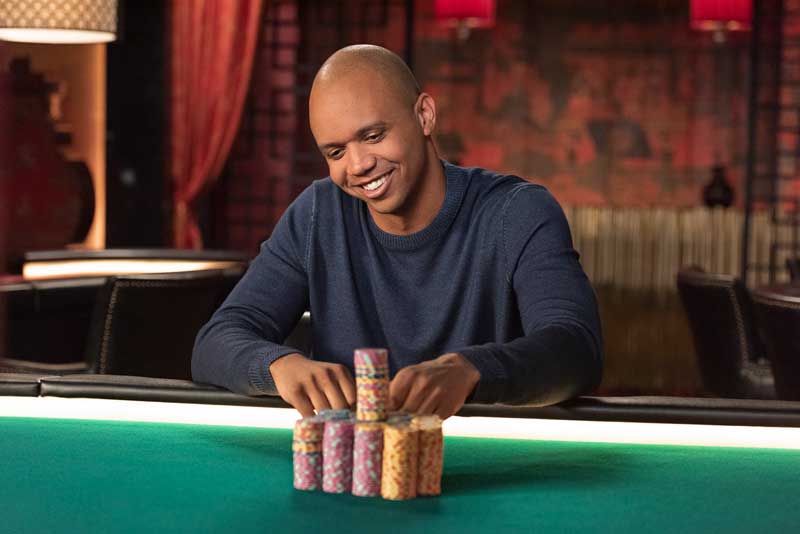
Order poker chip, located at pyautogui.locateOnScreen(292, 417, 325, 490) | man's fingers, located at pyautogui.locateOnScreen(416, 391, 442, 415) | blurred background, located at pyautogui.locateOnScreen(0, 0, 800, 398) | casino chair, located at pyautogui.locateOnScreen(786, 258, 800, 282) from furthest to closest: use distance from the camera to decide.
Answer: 1. blurred background, located at pyautogui.locateOnScreen(0, 0, 800, 398)
2. casino chair, located at pyautogui.locateOnScreen(786, 258, 800, 282)
3. man's fingers, located at pyautogui.locateOnScreen(416, 391, 442, 415)
4. poker chip, located at pyautogui.locateOnScreen(292, 417, 325, 490)

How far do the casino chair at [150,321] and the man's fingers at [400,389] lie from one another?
1879 millimetres

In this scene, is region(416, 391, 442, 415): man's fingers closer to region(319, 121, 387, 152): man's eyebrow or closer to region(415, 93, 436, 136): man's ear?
region(319, 121, 387, 152): man's eyebrow

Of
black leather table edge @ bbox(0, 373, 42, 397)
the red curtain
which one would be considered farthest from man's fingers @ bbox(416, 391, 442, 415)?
the red curtain

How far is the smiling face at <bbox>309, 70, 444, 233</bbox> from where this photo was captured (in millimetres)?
2111

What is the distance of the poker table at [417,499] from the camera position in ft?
4.89

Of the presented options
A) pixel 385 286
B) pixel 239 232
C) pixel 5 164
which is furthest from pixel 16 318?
pixel 239 232

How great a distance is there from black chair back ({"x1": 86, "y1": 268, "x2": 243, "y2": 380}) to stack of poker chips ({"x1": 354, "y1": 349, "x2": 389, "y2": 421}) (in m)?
1.94

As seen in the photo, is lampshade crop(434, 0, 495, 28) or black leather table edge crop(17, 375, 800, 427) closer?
black leather table edge crop(17, 375, 800, 427)

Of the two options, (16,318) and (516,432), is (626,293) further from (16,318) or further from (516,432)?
(516,432)

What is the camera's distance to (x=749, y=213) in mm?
7484

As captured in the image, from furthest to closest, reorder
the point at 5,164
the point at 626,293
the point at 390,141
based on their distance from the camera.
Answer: the point at 626,293 < the point at 5,164 < the point at 390,141

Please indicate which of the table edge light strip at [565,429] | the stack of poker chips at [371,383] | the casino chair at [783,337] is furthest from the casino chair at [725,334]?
the stack of poker chips at [371,383]

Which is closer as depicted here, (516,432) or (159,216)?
(516,432)

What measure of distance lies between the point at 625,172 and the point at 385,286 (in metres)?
6.42
